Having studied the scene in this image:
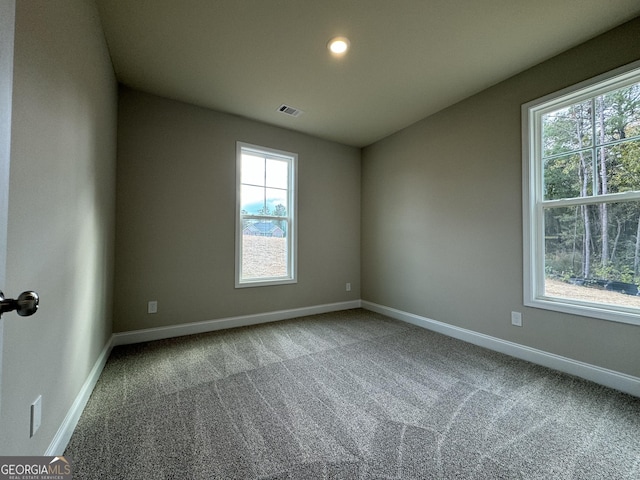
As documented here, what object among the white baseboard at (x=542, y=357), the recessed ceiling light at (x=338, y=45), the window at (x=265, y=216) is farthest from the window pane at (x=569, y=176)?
the window at (x=265, y=216)

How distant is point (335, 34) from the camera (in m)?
2.10

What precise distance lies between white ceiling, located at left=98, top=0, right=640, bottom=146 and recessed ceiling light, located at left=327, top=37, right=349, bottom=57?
0.05m

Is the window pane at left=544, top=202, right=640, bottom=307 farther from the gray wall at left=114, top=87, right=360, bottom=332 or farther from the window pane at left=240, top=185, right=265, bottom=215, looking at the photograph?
the window pane at left=240, top=185, right=265, bottom=215

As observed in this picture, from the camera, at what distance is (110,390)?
1939 millimetres

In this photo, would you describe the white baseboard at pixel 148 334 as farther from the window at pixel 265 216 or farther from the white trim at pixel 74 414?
the window at pixel 265 216

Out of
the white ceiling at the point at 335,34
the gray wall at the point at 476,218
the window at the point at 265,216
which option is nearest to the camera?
the white ceiling at the point at 335,34

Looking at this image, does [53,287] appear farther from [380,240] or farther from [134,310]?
[380,240]

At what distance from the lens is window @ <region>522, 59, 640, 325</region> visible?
203cm

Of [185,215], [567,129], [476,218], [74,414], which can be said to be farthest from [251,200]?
[567,129]

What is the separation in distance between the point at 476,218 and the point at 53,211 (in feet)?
11.3

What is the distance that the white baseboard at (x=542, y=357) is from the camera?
77.3 inches

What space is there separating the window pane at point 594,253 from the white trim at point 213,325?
2.76 meters

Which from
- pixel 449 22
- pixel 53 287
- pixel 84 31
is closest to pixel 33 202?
pixel 53 287

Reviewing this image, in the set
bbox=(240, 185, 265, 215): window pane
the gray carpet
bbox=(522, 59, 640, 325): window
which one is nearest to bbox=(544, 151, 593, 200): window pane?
bbox=(522, 59, 640, 325): window
